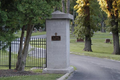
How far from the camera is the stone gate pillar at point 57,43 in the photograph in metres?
11.2

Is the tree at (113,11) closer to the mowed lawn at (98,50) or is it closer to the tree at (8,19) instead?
the mowed lawn at (98,50)

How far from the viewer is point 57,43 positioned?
443 inches

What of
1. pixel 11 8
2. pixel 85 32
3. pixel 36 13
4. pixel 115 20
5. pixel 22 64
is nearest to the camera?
pixel 11 8

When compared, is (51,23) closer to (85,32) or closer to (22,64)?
(22,64)

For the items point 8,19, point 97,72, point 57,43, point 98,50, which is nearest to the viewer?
point 8,19

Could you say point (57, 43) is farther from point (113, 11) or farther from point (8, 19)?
point (113, 11)

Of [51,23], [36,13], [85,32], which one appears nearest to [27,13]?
[36,13]

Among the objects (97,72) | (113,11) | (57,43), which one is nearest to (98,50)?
(113,11)

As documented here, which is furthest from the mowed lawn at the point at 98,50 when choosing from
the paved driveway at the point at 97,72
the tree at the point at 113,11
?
the paved driveway at the point at 97,72

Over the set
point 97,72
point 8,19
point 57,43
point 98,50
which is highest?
point 8,19

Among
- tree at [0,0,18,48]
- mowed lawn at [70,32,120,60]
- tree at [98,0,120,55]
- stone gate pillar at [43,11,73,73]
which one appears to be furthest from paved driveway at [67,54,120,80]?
tree at [98,0,120,55]

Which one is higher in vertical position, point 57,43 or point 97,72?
point 57,43

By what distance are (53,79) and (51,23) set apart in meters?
3.15

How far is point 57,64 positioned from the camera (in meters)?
11.4
